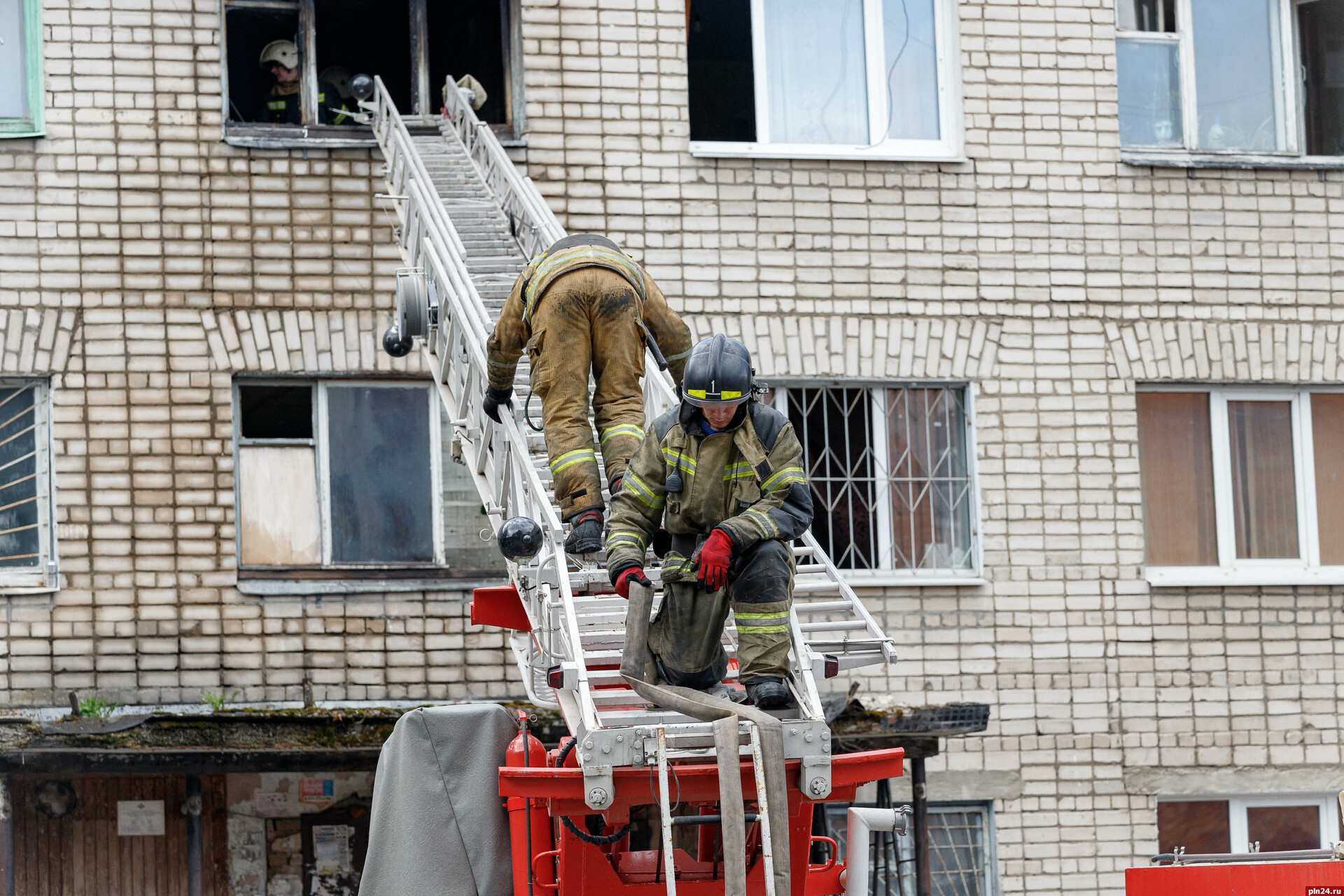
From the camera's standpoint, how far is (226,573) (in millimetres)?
10039

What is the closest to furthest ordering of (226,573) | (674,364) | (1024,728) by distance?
1. (674,364)
2. (226,573)
3. (1024,728)

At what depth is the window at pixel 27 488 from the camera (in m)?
9.95

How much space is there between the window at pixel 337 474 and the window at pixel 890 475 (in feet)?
7.88

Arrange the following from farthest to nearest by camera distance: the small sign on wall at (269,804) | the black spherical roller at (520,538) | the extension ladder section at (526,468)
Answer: the small sign on wall at (269,804) < the black spherical roller at (520,538) < the extension ladder section at (526,468)

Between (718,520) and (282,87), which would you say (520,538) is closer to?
(718,520)

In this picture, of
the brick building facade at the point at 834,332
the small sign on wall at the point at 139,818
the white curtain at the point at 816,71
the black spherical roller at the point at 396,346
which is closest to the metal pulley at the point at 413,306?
the black spherical roller at the point at 396,346

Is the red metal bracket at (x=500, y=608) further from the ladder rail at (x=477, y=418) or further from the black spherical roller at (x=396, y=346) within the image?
the black spherical roller at (x=396, y=346)

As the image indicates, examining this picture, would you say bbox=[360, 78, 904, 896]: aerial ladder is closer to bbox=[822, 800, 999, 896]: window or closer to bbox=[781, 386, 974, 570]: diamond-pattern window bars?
bbox=[781, 386, 974, 570]: diamond-pattern window bars

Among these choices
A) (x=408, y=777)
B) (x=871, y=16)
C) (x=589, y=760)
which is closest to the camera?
(x=589, y=760)

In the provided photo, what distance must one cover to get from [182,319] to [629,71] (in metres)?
3.29

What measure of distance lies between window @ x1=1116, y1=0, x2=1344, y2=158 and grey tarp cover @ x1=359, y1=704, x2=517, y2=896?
7183 millimetres

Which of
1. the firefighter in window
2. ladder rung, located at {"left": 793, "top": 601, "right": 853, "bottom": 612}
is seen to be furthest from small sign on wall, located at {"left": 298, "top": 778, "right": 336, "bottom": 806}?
ladder rung, located at {"left": 793, "top": 601, "right": 853, "bottom": 612}

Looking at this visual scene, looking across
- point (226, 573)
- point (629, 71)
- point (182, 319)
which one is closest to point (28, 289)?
point (182, 319)

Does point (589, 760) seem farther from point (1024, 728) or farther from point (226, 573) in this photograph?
point (1024, 728)
